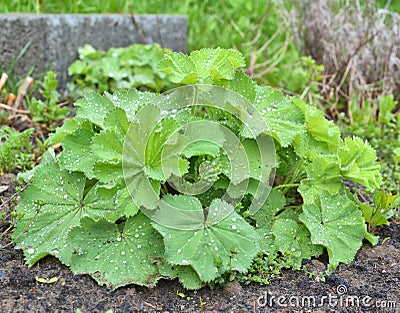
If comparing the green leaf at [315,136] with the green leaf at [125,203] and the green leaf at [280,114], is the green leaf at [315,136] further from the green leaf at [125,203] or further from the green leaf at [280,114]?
the green leaf at [125,203]

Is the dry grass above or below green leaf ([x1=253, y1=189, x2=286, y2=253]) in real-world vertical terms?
below

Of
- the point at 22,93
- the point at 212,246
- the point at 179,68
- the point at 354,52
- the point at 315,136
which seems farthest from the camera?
the point at 354,52

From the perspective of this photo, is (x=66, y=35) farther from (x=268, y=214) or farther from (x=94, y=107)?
(x=268, y=214)

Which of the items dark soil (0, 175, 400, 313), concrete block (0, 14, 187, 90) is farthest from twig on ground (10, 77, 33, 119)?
dark soil (0, 175, 400, 313)

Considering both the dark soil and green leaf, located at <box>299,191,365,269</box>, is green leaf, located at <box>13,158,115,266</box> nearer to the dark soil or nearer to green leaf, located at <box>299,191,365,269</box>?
the dark soil

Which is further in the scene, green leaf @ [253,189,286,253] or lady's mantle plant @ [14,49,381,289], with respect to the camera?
green leaf @ [253,189,286,253]

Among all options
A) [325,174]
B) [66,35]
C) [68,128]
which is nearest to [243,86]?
[325,174]

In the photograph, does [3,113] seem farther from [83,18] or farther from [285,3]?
[285,3]
